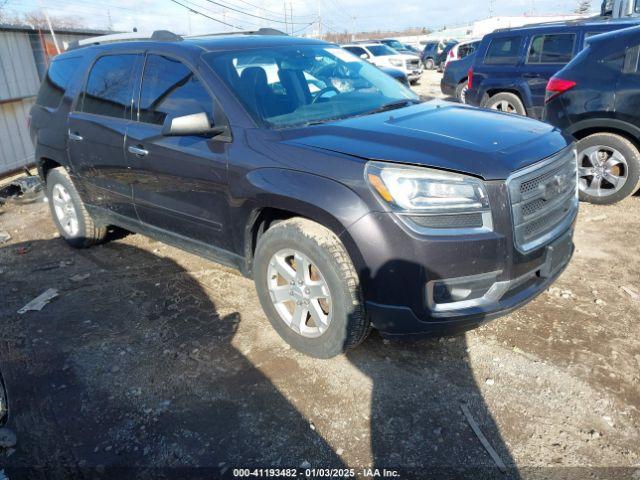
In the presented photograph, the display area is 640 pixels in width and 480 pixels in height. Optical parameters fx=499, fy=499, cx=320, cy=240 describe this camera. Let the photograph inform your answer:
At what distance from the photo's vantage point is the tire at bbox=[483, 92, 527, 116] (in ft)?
28.2

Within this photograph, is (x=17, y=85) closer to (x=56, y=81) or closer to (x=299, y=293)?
(x=56, y=81)

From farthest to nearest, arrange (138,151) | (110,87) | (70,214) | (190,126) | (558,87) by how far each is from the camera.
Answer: (558,87), (70,214), (110,87), (138,151), (190,126)

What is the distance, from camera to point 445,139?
2.70 metres

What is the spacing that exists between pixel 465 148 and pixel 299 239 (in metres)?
1.01

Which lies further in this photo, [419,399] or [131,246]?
[131,246]

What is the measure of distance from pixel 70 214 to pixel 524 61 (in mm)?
7406

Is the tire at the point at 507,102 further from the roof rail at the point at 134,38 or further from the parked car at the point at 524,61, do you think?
the roof rail at the point at 134,38

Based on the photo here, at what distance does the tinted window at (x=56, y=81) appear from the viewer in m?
4.60

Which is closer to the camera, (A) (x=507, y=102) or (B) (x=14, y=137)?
Result: (A) (x=507, y=102)

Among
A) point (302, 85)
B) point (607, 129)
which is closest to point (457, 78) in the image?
point (607, 129)

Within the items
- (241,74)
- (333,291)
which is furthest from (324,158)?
(241,74)

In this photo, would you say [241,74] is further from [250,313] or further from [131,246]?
[131,246]

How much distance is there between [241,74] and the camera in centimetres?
330

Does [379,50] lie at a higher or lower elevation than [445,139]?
higher
